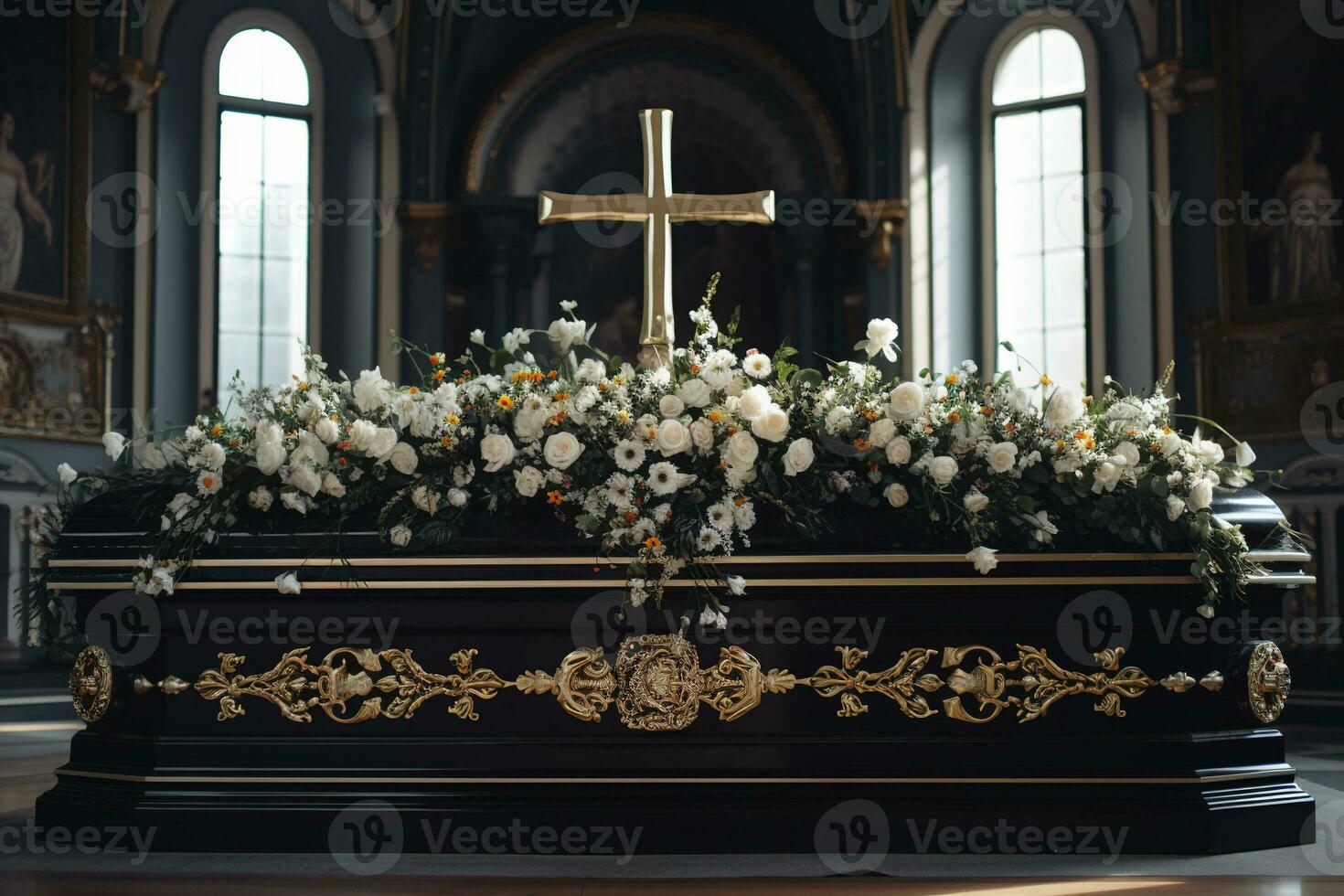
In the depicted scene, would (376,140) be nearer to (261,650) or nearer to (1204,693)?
(261,650)

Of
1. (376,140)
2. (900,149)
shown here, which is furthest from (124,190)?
(900,149)

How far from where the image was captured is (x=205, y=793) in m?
3.91

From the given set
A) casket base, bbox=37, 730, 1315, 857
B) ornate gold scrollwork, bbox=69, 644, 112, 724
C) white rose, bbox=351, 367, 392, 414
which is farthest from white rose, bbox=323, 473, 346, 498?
ornate gold scrollwork, bbox=69, 644, 112, 724

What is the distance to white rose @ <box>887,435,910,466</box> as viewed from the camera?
3.91 metres

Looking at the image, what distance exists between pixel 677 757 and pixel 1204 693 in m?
1.58

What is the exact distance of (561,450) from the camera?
3.88 m

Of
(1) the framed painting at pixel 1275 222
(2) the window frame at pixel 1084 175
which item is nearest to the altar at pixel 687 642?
(1) the framed painting at pixel 1275 222

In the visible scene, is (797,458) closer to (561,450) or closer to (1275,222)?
(561,450)

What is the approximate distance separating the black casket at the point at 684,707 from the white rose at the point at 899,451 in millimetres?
253

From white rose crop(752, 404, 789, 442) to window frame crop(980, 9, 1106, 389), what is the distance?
6478mm

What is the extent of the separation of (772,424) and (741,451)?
12 centimetres

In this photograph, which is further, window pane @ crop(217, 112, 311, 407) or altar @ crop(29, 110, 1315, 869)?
window pane @ crop(217, 112, 311, 407)

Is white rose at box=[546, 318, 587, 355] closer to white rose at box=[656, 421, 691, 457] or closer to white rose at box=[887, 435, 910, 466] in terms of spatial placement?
white rose at box=[656, 421, 691, 457]

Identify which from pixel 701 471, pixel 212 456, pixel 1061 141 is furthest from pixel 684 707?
pixel 1061 141
